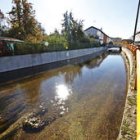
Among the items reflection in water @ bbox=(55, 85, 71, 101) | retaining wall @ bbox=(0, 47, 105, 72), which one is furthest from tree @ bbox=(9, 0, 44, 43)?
reflection in water @ bbox=(55, 85, 71, 101)

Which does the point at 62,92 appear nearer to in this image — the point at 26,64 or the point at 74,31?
the point at 26,64

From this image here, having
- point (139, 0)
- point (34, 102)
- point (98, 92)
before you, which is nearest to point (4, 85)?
point (34, 102)

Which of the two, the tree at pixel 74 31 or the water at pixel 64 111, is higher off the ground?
the tree at pixel 74 31

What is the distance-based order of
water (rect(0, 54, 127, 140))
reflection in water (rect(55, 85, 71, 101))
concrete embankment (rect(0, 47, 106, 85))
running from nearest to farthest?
water (rect(0, 54, 127, 140)) < reflection in water (rect(55, 85, 71, 101)) < concrete embankment (rect(0, 47, 106, 85))

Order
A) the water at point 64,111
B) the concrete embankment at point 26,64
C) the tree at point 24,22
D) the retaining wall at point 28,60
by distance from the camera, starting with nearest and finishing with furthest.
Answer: the water at point 64,111 → the concrete embankment at point 26,64 → the retaining wall at point 28,60 → the tree at point 24,22

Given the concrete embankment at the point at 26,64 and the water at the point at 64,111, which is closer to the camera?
the water at the point at 64,111

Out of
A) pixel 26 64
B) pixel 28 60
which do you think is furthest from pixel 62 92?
pixel 28 60

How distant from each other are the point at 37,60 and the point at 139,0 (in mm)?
18413

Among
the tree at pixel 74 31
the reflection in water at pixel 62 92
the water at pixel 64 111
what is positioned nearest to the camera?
the water at pixel 64 111

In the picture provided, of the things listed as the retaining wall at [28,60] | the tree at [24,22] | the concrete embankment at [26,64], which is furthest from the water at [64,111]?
the tree at [24,22]

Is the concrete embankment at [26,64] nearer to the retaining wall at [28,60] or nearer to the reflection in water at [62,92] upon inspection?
the retaining wall at [28,60]

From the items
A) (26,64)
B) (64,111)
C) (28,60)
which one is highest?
(28,60)

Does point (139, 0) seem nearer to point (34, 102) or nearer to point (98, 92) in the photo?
point (98, 92)

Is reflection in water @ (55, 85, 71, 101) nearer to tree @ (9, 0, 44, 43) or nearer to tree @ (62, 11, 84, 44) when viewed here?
tree @ (9, 0, 44, 43)
